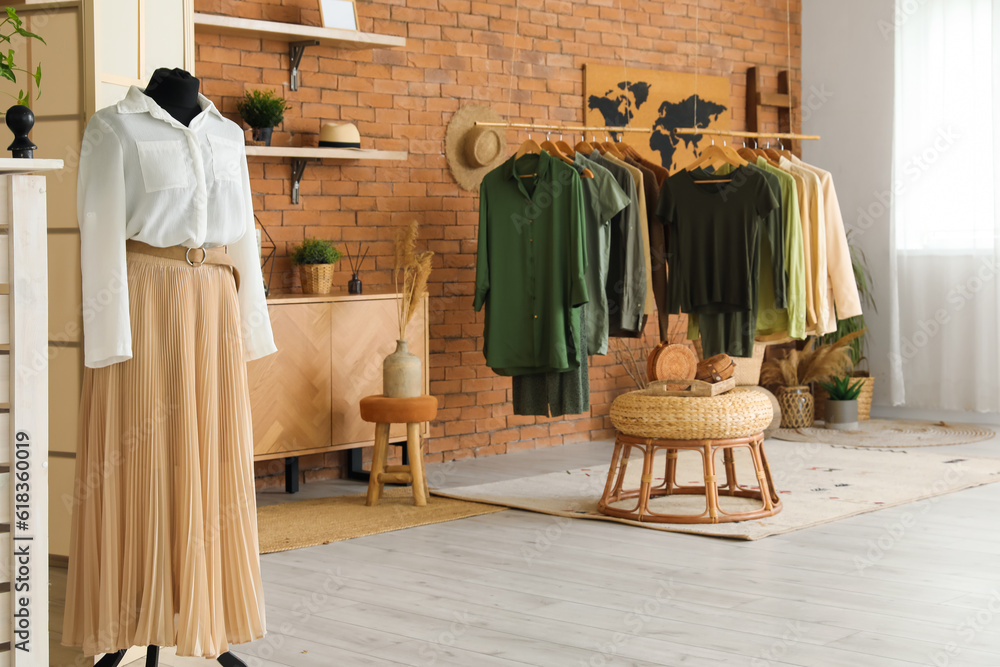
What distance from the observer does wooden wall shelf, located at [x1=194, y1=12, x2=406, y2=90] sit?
4781 mm

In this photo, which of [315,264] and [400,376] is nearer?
[400,376]

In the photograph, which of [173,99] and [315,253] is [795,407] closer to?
[315,253]

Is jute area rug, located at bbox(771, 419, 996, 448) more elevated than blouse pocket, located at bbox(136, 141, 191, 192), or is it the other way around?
blouse pocket, located at bbox(136, 141, 191, 192)

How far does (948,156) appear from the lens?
23.7 ft

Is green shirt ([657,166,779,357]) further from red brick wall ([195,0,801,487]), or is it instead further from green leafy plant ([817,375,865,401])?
green leafy plant ([817,375,865,401])

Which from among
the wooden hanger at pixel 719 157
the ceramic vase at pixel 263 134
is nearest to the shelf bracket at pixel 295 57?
the ceramic vase at pixel 263 134

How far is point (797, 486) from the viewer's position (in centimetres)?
497

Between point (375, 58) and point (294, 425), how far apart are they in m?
1.90

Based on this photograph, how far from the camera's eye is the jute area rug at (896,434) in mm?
6277

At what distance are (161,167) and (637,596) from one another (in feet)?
5.94

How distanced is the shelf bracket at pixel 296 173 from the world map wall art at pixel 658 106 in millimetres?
2018

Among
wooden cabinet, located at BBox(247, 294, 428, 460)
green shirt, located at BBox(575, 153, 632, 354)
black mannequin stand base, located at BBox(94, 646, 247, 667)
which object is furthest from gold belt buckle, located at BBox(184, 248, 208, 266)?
green shirt, located at BBox(575, 153, 632, 354)

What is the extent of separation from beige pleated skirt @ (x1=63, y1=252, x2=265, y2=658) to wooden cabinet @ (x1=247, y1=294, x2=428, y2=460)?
216cm

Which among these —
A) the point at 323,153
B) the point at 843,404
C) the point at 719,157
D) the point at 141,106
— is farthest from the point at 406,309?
the point at 843,404
